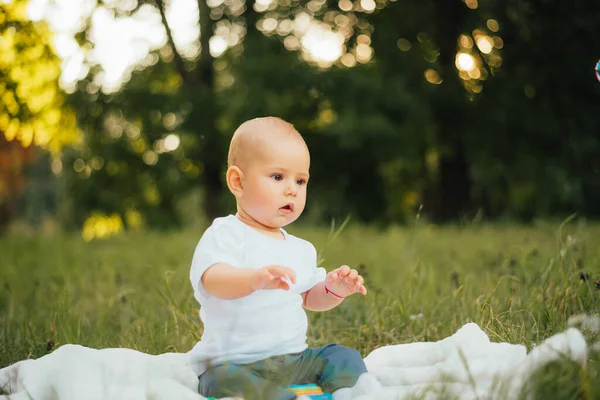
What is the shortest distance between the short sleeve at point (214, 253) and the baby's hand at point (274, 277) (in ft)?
0.86

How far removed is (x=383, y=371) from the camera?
262 cm

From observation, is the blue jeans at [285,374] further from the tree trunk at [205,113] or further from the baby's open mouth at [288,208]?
the tree trunk at [205,113]

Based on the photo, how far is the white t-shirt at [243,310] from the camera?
2.41 metres

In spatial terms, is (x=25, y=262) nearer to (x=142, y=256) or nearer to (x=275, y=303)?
(x=142, y=256)

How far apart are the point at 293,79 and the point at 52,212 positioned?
35849mm

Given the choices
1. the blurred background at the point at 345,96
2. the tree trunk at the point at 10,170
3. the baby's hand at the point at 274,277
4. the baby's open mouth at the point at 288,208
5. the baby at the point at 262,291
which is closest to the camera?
the baby's hand at the point at 274,277

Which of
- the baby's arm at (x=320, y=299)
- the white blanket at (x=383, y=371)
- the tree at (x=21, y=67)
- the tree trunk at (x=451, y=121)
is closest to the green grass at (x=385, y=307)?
the white blanket at (x=383, y=371)

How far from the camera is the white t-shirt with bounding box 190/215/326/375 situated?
2414mm

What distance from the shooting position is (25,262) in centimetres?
662

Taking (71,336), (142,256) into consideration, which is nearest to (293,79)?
(142,256)

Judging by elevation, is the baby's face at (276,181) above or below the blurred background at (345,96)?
above

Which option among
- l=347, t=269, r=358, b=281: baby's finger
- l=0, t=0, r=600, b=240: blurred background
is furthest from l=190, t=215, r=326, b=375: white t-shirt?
l=0, t=0, r=600, b=240: blurred background

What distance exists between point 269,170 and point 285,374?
2.44ft

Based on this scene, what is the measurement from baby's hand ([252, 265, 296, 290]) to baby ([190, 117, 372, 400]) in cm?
19
